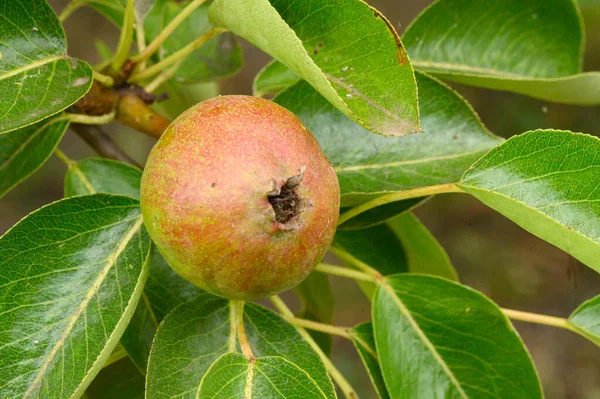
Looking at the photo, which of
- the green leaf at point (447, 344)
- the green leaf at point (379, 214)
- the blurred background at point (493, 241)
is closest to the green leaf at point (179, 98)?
the green leaf at point (379, 214)

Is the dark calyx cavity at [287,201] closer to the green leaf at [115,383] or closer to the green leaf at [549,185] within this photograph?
the green leaf at [549,185]

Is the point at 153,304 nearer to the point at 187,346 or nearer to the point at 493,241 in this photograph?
the point at 187,346

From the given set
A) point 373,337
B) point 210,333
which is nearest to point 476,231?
point 373,337

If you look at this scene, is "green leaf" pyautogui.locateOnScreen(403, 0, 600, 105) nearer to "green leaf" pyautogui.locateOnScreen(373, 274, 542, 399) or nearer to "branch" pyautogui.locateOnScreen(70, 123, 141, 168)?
"green leaf" pyautogui.locateOnScreen(373, 274, 542, 399)

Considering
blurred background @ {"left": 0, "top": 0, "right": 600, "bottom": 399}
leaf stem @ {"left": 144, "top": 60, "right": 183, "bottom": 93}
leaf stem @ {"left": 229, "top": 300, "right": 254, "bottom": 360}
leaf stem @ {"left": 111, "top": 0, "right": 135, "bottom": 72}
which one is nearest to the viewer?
leaf stem @ {"left": 229, "top": 300, "right": 254, "bottom": 360}

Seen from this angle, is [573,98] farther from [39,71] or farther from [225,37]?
[39,71]

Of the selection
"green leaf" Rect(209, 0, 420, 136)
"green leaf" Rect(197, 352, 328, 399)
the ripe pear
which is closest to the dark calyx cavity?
the ripe pear

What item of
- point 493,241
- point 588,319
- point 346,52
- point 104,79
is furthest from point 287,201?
point 493,241
